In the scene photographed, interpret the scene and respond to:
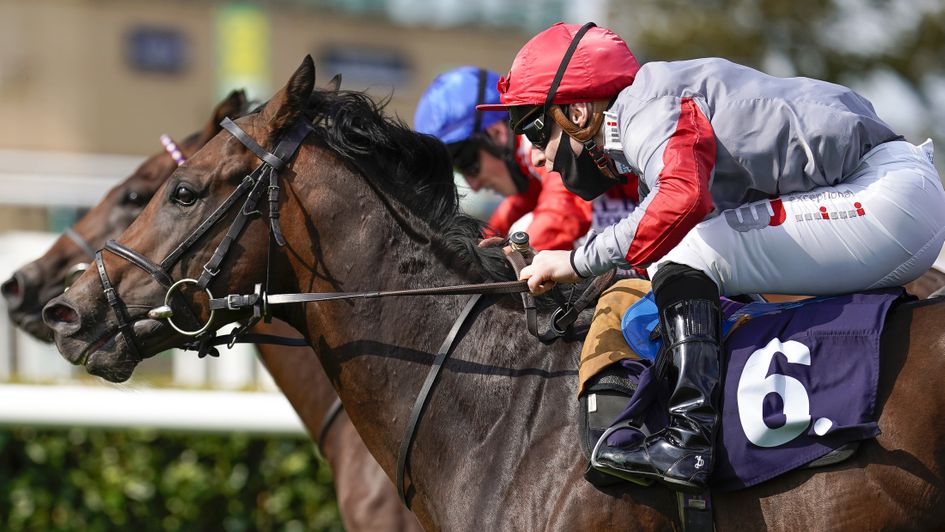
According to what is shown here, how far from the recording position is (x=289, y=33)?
25.9 m

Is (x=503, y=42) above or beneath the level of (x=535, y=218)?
beneath

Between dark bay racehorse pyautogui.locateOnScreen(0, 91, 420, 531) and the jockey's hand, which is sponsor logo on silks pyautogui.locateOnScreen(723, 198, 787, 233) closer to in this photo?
the jockey's hand

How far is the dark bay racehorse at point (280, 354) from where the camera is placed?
13.1 ft

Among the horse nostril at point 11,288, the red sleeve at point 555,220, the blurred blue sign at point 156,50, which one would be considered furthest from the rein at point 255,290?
the blurred blue sign at point 156,50

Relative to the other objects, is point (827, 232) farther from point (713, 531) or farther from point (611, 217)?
point (611, 217)

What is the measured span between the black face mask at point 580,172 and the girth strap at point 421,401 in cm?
44

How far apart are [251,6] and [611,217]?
22.3 metres

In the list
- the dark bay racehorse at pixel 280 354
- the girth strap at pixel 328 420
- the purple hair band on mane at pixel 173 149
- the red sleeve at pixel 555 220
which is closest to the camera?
the dark bay racehorse at pixel 280 354

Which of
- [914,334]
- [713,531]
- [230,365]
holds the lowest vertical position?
[230,365]

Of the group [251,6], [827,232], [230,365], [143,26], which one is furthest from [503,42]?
[827,232]

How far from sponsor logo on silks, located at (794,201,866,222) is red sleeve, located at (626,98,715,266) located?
0.24m

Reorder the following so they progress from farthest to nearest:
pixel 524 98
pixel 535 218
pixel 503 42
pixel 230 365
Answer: pixel 503 42
pixel 230 365
pixel 535 218
pixel 524 98

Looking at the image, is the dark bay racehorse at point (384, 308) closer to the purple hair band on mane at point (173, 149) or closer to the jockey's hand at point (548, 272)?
the jockey's hand at point (548, 272)

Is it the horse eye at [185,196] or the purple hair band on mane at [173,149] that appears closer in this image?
the horse eye at [185,196]
